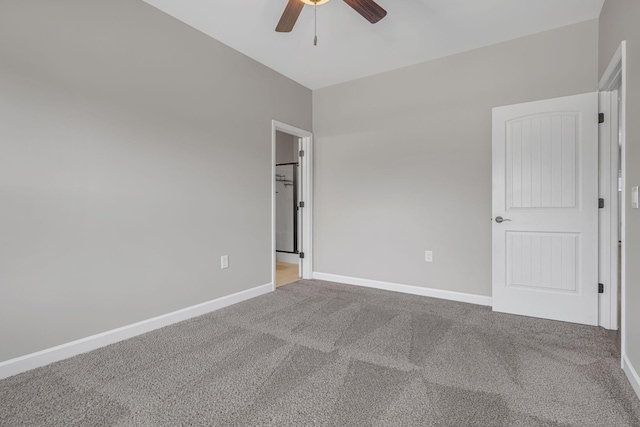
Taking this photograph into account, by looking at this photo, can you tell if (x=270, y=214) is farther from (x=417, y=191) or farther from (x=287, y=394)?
(x=287, y=394)

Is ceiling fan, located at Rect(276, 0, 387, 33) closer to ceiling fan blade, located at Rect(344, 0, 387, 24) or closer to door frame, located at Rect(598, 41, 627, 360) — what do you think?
ceiling fan blade, located at Rect(344, 0, 387, 24)

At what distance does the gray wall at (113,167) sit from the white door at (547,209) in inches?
101

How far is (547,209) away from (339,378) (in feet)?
7.71

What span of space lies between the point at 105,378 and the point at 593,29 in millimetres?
4513

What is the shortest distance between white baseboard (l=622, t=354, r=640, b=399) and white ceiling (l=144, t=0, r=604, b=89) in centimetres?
262

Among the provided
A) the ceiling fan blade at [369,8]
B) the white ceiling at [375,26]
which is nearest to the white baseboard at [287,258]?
the white ceiling at [375,26]

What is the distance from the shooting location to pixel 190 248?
2816 millimetres

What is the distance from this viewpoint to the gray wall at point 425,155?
9.59ft

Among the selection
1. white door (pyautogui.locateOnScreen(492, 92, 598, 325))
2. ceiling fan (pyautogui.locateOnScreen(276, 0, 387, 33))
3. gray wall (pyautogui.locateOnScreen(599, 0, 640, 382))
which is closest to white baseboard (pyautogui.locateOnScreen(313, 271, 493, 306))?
white door (pyautogui.locateOnScreen(492, 92, 598, 325))

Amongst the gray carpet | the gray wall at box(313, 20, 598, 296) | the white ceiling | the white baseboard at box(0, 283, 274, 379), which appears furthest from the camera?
the gray wall at box(313, 20, 598, 296)

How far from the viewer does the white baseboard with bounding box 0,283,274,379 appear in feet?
6.19

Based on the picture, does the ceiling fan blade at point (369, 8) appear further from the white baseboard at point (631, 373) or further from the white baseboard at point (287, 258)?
the white baseboard at point (287, 258)

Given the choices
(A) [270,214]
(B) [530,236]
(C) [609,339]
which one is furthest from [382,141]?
(C) [609,339]

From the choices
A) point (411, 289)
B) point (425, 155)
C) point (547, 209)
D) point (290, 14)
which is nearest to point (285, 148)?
point (425, 155)
